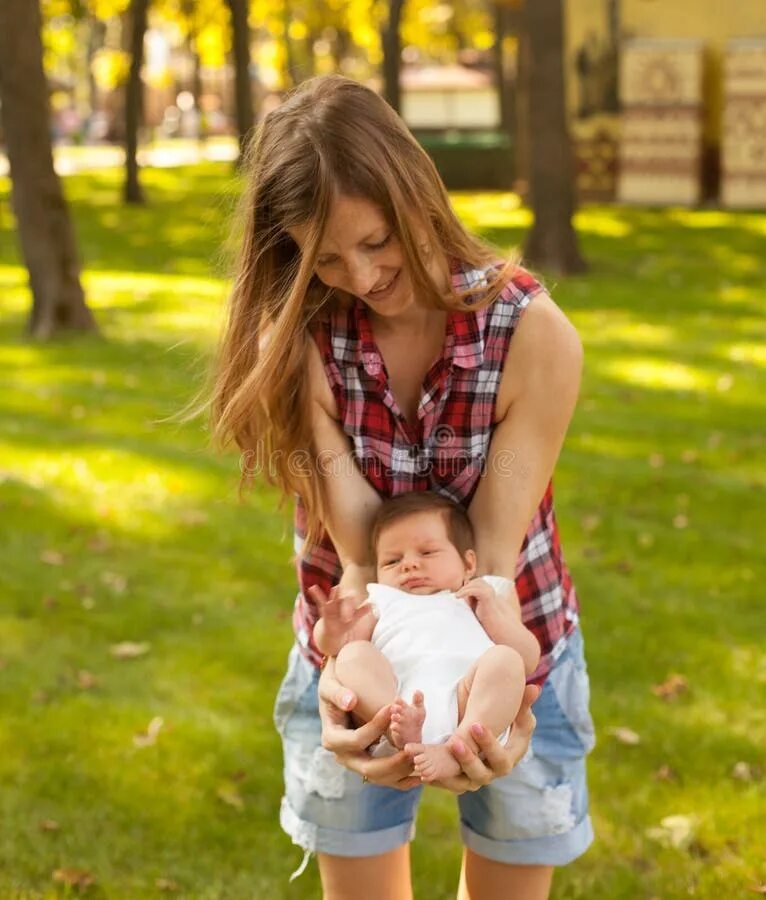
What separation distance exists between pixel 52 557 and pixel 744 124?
59.2 ft

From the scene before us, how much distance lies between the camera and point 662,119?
898 inches

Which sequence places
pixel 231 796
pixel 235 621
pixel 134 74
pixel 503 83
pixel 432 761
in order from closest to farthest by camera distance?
1. pixel 432 761
2. pixel 231 796
3. pixel 235 621
4. pixel 134 74
5. pixel 503 83

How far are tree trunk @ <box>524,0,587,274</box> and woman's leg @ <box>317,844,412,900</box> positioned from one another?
1241 centimetres

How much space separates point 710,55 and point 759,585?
1884 centimetres

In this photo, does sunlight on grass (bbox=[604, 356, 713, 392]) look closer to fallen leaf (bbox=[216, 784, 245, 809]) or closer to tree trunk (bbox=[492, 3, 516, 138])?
fallen leaf (bbox=[216, 784, 245, 809])

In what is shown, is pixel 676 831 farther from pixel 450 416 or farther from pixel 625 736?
pixel 450 416

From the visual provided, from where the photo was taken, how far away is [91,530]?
7.00 m

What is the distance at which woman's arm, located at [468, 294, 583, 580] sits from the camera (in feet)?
8.55

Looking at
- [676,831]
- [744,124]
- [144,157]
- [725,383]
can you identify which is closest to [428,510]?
[676,831]

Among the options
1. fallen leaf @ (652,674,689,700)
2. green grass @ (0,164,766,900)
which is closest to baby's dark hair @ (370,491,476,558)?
green grass @ (0,164,766,900)

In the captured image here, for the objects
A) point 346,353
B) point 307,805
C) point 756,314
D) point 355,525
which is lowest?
point 756,314

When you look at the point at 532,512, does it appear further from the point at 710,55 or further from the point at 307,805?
the point at 710,55

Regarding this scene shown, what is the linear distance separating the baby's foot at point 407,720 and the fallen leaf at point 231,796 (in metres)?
2.24

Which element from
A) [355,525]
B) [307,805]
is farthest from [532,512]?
[307,805]
